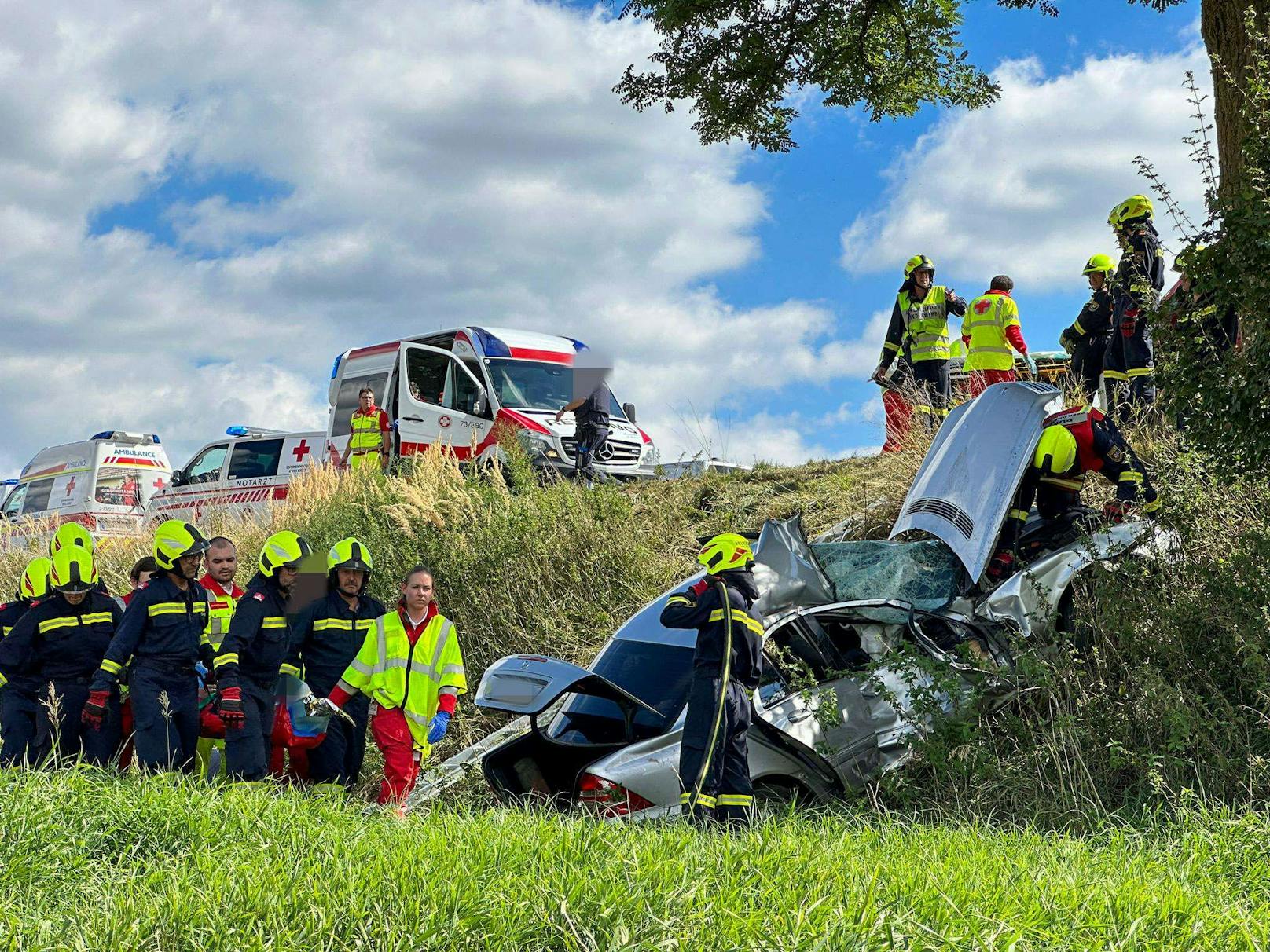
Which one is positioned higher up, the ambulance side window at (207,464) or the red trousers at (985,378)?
the red trousers at (985,378)

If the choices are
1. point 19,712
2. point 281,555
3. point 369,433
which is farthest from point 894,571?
point 369,433

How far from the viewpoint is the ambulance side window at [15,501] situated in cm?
2389

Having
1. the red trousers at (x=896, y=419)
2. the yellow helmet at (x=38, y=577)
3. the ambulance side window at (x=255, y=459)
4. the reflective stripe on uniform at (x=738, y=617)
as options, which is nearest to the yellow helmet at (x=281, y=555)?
→ the yellow helmet at (x=38, y=577)

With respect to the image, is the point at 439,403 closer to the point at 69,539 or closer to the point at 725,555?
the point at 69,539

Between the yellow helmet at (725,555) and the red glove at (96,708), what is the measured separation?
Answer: 3648 mm

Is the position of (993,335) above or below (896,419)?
above

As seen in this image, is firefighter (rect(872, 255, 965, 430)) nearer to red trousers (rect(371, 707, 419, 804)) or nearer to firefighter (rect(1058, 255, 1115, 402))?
firefighter (rect(1058, 255, 1115, 402))

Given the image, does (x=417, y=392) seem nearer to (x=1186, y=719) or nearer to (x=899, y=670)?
(x=899, y=670)

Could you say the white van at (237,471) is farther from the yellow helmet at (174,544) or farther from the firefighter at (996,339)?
the yellow helmet at (174,544)

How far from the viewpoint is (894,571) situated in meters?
7.88

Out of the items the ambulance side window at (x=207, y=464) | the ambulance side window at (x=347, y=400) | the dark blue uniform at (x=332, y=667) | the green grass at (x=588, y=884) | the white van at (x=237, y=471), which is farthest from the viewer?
the ambulance side window at (x=207, y=464)

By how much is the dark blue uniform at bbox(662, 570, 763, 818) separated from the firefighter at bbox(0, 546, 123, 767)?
12.3 ft

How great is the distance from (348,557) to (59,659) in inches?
77.3

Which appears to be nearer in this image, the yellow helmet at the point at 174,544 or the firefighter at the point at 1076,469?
the yellow helmet at the point at 174,544
